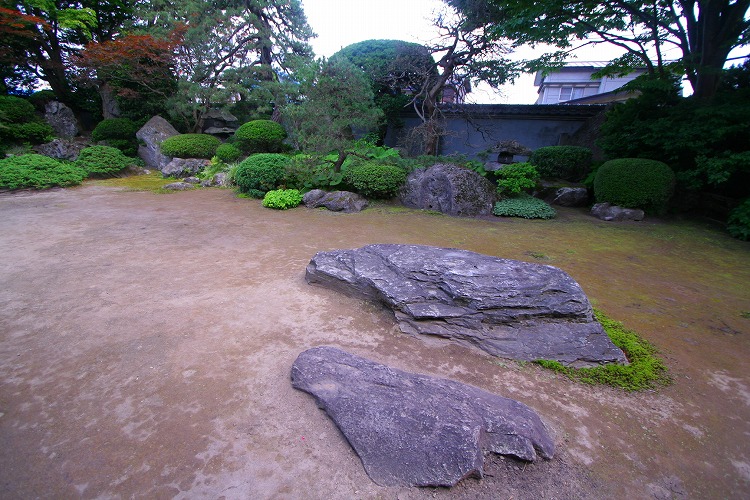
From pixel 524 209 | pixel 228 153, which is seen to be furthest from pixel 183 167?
pixel 524 209

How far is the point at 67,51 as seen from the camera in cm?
1415

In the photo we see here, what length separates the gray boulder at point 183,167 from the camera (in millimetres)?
11500

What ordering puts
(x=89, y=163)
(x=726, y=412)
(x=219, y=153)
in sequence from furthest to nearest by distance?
1. (x=219, y=153)
2. (x=89, y=163)
3. (x=726, y=412)

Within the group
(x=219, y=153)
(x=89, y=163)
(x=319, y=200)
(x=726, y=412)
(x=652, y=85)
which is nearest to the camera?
(x=726, y=412)

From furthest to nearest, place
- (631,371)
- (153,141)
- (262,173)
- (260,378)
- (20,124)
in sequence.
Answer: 1. (153,141)
2. (20,124)
3. (262,173)
4. (631,371)
5. (260,378)

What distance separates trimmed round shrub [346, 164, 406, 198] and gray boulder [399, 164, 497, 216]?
376 millimetres

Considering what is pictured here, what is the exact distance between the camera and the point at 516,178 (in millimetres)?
8352

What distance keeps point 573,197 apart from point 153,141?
14456 millimetres

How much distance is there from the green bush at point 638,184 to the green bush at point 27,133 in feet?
57.5

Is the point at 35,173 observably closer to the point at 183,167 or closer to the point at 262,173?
the point at 183,167

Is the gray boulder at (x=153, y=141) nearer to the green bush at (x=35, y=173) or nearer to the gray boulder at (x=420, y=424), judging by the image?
the green bush at (x=35, y=173)

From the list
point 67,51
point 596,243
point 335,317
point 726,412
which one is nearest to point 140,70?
point 67,51

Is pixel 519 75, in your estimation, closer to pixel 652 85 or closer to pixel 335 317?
pixel 652 85

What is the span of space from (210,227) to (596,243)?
6868 millimetres
